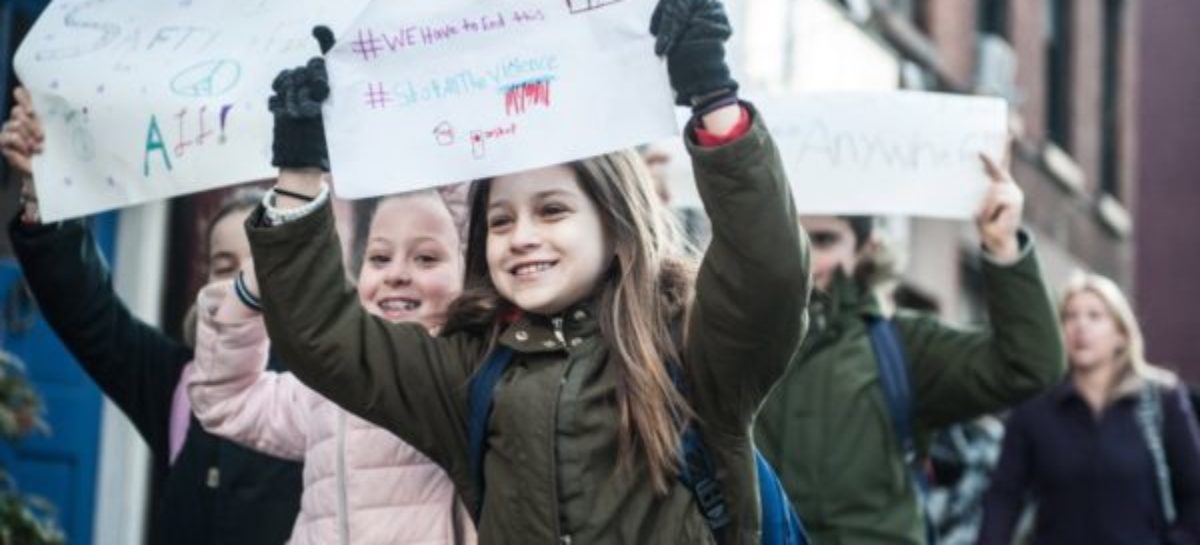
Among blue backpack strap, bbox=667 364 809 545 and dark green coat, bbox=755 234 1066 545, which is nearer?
blue backpack strap, bbox=667 364 809 545

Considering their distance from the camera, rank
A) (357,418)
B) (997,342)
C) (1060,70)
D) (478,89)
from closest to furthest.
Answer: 1. (478,89)
2. (357,418)
3. (997,342)
4. (1060,70)

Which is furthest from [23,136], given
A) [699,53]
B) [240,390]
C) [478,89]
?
[699,53]

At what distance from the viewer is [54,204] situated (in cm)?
392

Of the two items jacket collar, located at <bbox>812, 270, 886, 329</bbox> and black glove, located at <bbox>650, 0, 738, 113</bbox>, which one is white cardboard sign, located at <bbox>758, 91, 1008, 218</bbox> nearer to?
jacket collar, located at <bbox>812, 270, 886, 329</bbox>

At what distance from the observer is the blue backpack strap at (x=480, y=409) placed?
3203 mm

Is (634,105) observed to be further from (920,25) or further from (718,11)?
(920,25)

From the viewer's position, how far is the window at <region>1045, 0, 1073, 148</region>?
58.4 feet

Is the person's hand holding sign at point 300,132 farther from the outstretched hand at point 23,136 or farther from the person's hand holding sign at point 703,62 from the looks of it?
the outstretched hand at point 23,136

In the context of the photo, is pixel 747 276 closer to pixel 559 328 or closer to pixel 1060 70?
pixel 559 328

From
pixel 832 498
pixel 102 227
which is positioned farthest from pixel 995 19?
pixel 832 498

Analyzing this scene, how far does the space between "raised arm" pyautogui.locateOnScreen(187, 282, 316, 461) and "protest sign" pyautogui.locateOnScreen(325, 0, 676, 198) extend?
0.42m

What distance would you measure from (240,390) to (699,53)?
1.23m

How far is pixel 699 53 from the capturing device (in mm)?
2992

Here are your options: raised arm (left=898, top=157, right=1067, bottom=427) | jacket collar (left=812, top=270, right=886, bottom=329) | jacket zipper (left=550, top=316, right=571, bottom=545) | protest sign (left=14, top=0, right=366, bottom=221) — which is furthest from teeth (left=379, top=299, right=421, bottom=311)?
raised arm (left=898, top=157, right=1067, bottom=427)
